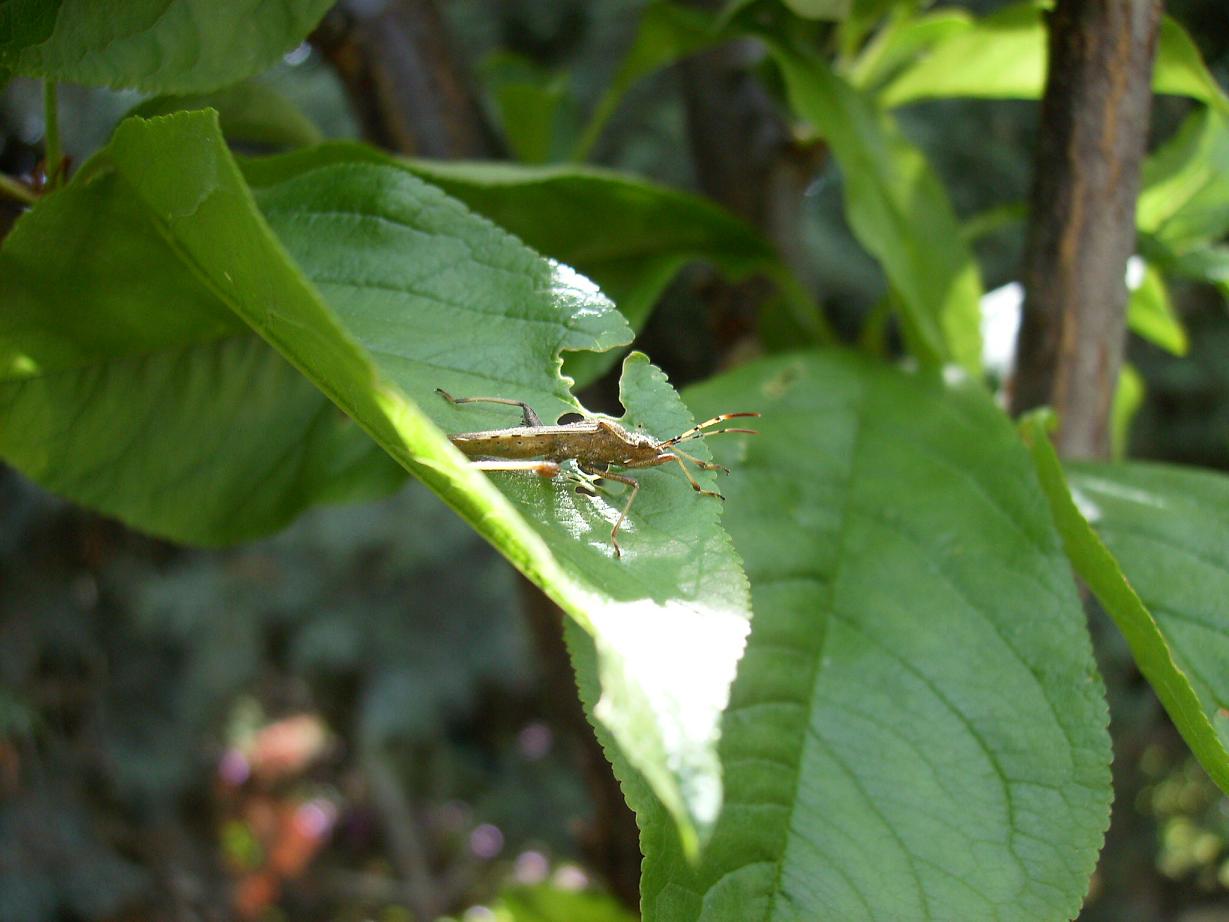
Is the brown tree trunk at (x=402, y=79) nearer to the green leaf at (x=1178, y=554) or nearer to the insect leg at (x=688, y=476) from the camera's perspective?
the insect leg at (x=688, y=476)

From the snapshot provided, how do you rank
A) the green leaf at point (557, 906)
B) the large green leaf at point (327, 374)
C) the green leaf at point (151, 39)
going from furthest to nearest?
the green leaf at point (557, 906) → the green leaf at point (151, 39) → the large green leaf at point (327, 374)

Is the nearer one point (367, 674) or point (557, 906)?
point (557, 906)

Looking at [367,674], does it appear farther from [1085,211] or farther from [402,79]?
[1085,211]

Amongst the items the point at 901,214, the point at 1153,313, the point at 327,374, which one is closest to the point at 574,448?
the point at 327,374

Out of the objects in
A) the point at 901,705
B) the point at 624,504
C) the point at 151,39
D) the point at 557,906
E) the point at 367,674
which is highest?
the point at 151,39

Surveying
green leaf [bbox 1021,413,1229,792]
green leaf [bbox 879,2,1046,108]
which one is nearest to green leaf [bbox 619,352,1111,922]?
green leaf [bbox 1021,413,1229,792]

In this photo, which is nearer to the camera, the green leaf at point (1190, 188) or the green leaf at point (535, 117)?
the green leaf at point (1190, 188)

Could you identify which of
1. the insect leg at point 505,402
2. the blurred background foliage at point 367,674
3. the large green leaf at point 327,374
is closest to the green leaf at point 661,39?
the large green leaf at point 327,374
